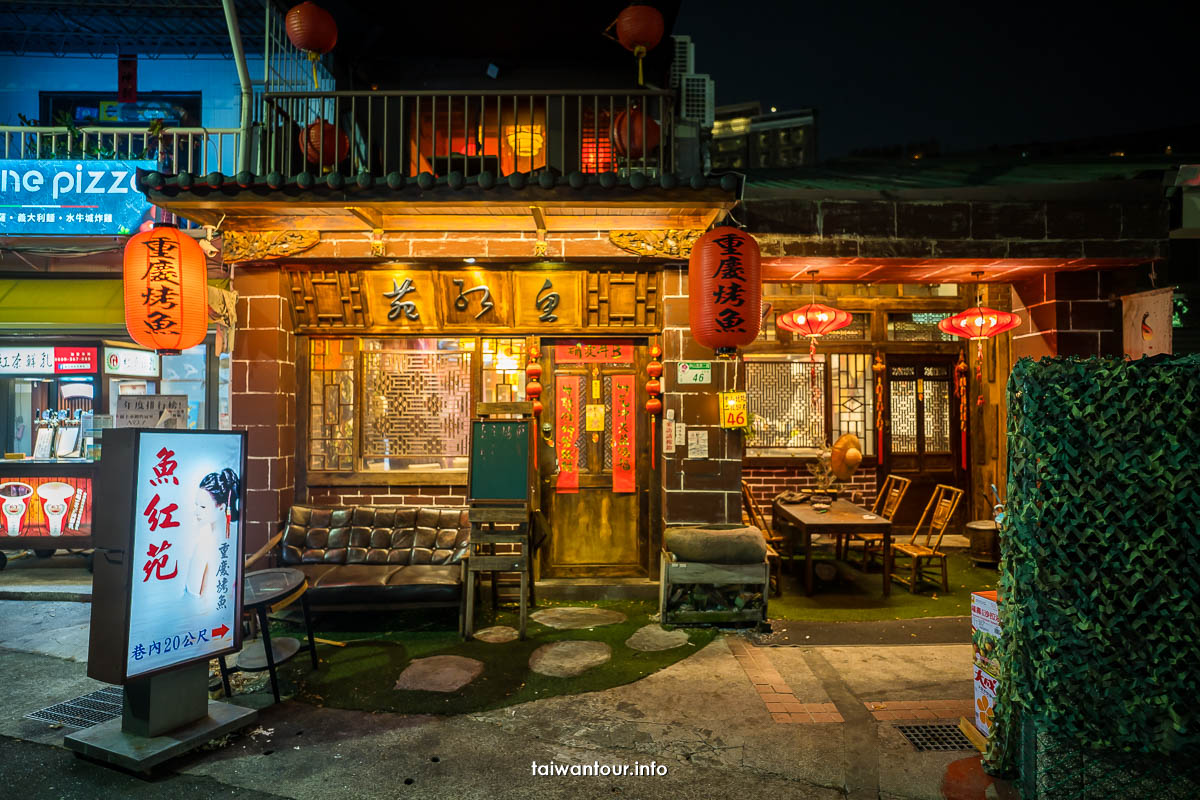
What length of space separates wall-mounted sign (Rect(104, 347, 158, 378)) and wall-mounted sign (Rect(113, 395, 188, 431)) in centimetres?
413

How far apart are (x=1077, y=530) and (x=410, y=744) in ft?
14.1

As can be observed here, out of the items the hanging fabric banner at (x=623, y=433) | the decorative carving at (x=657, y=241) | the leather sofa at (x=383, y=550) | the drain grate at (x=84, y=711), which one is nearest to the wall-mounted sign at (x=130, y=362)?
→ the leather sofa at (x=383, y=550)

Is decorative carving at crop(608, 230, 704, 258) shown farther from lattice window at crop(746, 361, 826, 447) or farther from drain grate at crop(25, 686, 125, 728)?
drain grate at crop(25, 686, 125, 728)

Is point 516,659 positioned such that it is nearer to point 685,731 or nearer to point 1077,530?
point 685,731

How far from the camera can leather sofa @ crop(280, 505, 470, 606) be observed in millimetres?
6559

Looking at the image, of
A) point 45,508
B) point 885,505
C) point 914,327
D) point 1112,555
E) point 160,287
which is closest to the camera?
point 1112,555

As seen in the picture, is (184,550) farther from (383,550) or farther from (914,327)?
(914,327)

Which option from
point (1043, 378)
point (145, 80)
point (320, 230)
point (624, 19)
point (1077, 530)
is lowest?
point (1077, 530)

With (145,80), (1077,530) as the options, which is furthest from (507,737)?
(145,80)

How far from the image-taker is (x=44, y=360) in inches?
393

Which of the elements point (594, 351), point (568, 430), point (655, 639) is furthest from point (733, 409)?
point (655, 639)

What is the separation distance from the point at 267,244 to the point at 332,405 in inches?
80.7

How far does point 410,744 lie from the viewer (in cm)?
454

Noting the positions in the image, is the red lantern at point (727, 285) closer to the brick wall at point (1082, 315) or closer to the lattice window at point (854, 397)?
the brick wall at point (1082, 315)
